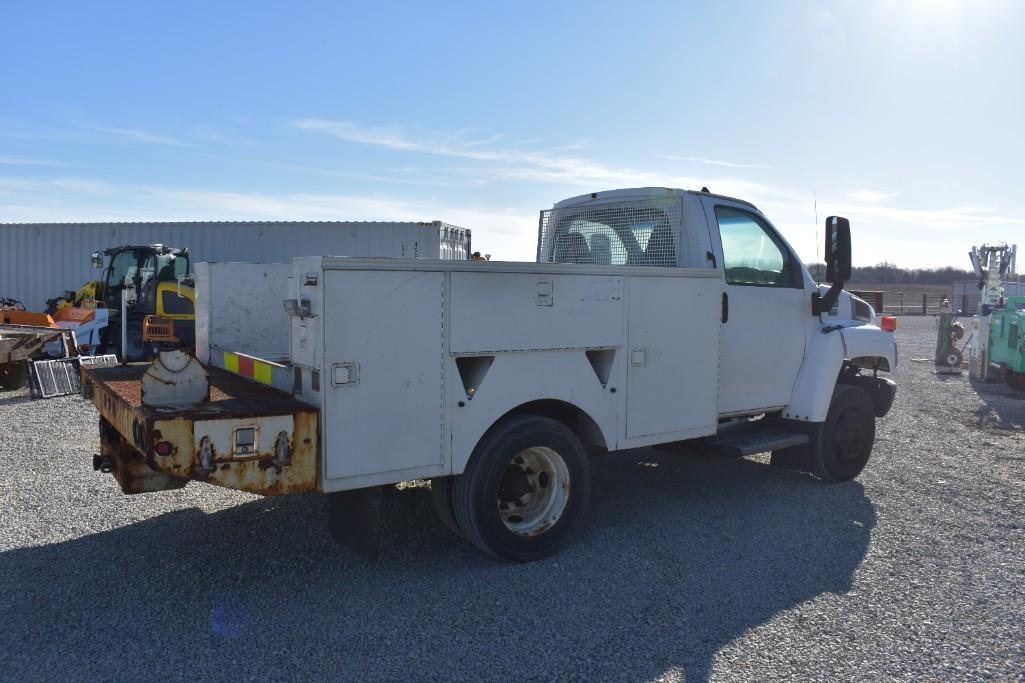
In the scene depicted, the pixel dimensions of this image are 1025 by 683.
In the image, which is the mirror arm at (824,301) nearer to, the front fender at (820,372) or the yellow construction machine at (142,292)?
the front fender at (820,372)

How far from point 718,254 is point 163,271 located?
492 inches

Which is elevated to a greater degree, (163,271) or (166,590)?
(163,271)

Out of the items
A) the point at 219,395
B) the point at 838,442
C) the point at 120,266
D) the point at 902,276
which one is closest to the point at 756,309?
the point at 838,442

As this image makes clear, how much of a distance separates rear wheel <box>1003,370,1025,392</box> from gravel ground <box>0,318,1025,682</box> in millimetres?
7628

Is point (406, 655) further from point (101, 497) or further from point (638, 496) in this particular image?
point (101, 497)

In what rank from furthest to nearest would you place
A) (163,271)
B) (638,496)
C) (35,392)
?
(163,271), (35,392), (638,496)

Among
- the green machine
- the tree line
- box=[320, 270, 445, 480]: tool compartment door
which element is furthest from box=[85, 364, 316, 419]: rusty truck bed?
the tree line

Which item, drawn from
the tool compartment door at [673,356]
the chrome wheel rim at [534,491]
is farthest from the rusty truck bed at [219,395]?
the tool compartment door at [673,356]

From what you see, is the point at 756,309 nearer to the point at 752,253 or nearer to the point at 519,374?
the point at 752,253

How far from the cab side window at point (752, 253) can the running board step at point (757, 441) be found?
116 centimetres

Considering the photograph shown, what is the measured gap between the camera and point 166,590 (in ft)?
14.6

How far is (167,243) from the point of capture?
73.1 feet

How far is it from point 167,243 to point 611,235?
1896cm

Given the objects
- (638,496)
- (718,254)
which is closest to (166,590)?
(638,496)
